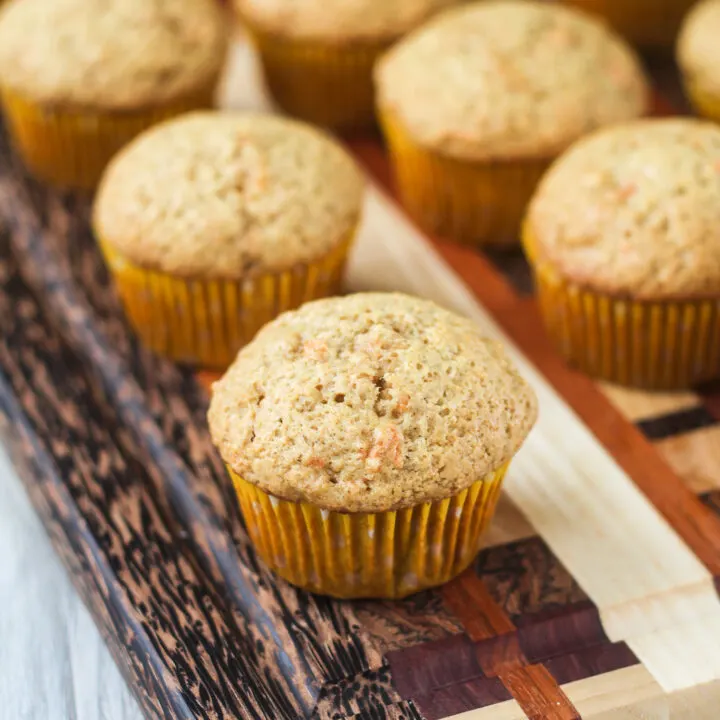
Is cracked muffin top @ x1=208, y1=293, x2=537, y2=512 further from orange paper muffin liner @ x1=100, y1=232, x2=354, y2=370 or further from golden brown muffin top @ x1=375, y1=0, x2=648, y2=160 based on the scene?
golden brown muffin top @ x1=375, y1=0, x2=648, y2=160

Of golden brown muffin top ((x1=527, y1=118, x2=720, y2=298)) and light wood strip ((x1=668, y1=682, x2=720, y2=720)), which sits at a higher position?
golden brown muffin top ((x1=527, y1=118, x2=720, y2=298))

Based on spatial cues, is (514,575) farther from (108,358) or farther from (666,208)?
(108,358)

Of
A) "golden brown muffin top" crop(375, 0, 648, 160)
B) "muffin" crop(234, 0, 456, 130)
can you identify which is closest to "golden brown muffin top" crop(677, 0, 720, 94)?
"golden brown muffin top" crop(375, 0, 648, 160)

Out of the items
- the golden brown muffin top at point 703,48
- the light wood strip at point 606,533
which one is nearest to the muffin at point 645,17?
the golden brown muffin top at point 703,48

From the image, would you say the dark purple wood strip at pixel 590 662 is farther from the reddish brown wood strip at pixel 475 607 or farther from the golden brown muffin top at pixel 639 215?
the golden brown muffin top at pixel 639 215

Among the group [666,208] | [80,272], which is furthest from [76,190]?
[666,208]

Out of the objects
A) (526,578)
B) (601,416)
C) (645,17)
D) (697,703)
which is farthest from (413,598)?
(645,17)
